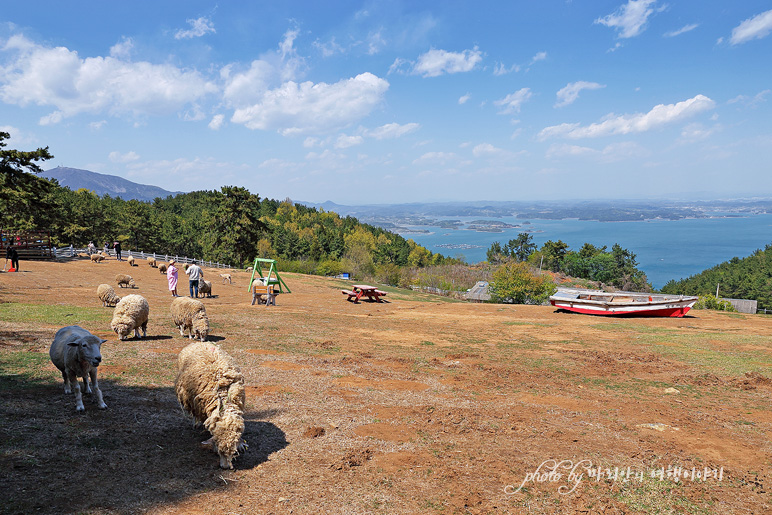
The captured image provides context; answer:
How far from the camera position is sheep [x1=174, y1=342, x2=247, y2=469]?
6121mm

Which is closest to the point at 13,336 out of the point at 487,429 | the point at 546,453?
the point at 487,429

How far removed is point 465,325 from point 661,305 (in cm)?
1418

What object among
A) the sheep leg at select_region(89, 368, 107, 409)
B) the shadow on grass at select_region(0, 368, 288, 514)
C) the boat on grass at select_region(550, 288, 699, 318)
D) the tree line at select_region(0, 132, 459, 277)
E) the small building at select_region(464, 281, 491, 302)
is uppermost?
the tree line at select_region(0, 132, 459, 277)

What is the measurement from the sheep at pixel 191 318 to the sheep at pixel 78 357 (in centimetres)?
535

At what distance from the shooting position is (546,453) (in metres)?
7.20

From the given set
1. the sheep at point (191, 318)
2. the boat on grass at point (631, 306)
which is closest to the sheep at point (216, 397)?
the sheep at point (191, 318)

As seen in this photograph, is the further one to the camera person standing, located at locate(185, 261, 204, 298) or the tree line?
the tree line

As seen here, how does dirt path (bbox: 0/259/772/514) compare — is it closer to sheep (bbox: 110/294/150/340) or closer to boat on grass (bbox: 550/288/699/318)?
sheep (bbox: 110/294/150/340)

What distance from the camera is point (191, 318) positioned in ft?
43.4

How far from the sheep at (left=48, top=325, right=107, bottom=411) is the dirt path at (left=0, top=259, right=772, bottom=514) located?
33 cm

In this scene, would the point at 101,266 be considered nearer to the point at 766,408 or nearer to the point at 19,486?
the point at 19,486

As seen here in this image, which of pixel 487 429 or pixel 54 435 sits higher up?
pixel 54 435

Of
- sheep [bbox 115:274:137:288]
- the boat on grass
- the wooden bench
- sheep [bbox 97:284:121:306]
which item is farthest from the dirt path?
the boat on grass

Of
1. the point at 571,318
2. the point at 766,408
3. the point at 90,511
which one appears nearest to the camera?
the point at 90,511
